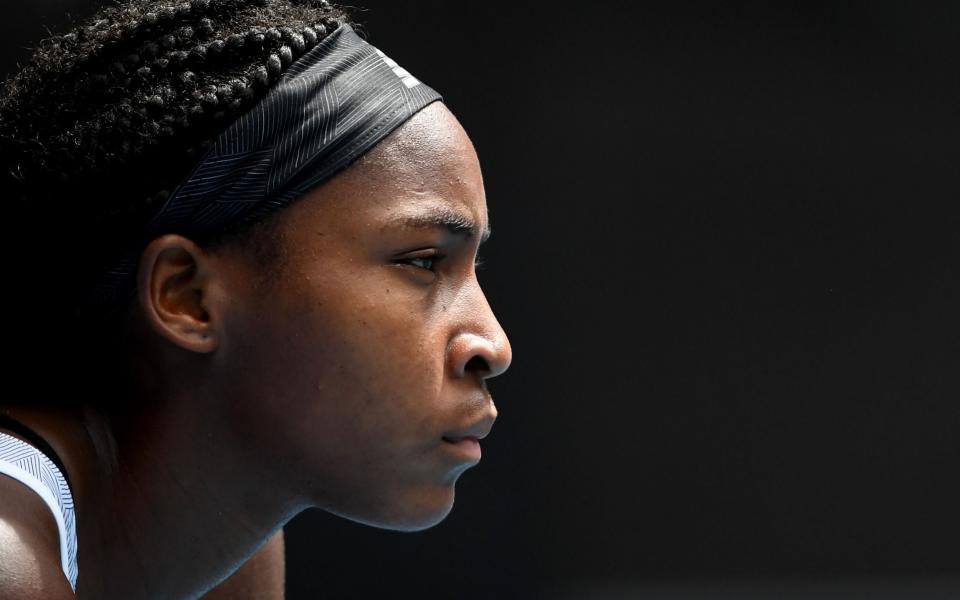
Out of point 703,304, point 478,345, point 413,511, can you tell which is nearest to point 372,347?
point 478,345

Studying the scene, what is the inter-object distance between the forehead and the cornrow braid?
Answer: 0.15 m

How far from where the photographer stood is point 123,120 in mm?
1746

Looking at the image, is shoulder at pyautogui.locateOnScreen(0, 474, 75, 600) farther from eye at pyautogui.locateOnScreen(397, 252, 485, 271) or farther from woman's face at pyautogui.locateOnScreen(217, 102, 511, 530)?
eye at pyautogui.locateOnScreen(397, 252, 485, 271)

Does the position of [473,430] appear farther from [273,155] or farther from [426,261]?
[273,155]

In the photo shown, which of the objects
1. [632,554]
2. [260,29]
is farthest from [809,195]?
[260,29]

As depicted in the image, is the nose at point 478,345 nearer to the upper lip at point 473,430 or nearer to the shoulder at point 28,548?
the upper lip at point 473,430

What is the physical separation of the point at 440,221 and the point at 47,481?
0.61m

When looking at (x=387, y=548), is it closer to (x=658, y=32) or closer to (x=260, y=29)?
(x=658, y=32)

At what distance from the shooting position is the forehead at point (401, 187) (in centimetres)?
176

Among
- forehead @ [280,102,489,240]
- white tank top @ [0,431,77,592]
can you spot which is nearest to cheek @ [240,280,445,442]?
forehead @ [280,102,489,240]

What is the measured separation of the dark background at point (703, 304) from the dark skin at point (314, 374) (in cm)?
164

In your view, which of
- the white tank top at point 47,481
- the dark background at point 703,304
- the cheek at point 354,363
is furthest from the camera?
the dark background at point 703,304

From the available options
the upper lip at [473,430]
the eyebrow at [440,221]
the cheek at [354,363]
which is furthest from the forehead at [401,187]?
the upper lip at [473,430]

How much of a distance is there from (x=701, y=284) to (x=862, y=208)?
0.48 metres
